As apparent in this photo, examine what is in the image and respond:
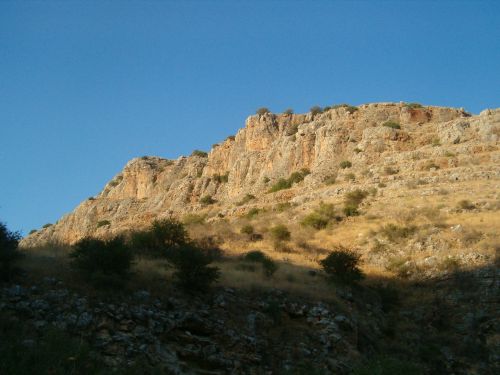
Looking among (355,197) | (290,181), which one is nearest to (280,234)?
(355,197)

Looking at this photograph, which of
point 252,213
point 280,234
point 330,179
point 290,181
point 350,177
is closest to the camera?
point 280,234

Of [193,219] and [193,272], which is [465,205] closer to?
[193,272]

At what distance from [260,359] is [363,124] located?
3809cm

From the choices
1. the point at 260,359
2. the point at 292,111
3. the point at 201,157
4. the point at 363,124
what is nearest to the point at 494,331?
the point at 260,359

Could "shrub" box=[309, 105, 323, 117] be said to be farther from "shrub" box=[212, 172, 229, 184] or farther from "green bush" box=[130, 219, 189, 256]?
"green bush" box=[130, 219, 189, 256]

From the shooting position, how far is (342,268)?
2061 centimetres

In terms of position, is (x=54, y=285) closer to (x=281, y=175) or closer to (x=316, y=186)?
(x=316, y=186)

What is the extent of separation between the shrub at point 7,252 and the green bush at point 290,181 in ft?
106

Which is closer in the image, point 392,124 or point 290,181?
point 290,181

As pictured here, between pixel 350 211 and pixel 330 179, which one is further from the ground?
pixel 330 179

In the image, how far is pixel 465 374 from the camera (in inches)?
622

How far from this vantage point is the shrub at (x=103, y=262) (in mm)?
14516

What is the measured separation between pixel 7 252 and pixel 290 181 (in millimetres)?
34448

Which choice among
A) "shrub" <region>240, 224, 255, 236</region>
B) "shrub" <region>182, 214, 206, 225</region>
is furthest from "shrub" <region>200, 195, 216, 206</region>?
"shrub" <region>240, 224, 255, 236</region>
